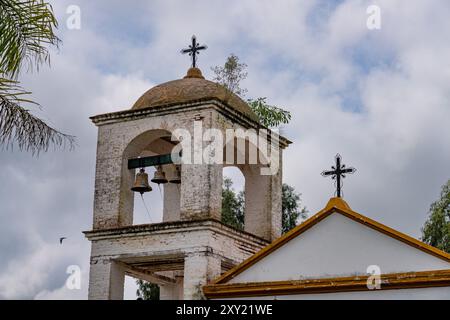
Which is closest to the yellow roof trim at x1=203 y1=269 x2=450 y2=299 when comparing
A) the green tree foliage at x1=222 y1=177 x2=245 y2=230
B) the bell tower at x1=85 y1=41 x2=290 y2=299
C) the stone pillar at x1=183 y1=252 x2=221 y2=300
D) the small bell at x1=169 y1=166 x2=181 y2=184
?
the stone pillar at x1=183 y1=252 x2=221 y2=300

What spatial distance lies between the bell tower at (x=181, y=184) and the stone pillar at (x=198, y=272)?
0.05 feet

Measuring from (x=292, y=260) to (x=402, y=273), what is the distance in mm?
1568

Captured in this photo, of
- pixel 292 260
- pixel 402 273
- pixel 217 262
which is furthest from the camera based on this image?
pixel 217 262

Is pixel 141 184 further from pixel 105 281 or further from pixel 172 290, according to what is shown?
pixel 172 290

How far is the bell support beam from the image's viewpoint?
1612 cm

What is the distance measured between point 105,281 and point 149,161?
6.34 ft

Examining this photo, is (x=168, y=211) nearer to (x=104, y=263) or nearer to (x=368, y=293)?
(x=104, y=263)

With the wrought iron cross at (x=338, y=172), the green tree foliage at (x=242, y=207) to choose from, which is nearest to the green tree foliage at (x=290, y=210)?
the green tree foliage at (x=242, y=207)

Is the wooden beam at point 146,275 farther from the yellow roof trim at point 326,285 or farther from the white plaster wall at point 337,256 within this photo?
the white plaster wall at point 337,256

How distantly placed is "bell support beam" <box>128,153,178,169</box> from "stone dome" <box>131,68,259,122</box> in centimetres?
77

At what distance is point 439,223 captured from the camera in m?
24.2

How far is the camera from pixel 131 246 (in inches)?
619
